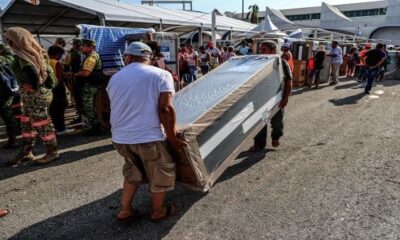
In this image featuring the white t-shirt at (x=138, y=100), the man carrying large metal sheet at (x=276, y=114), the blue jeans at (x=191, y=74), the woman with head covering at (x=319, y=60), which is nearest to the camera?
the white t-shirt at (x=138, y=100)

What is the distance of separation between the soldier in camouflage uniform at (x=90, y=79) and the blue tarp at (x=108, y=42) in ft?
2.13

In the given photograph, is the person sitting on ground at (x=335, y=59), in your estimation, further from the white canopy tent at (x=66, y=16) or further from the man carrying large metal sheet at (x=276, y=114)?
the man carrying large metal sheet at (x=276, y=114)

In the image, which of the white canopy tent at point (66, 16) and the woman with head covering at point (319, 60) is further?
the woman with head covering at point (319, 60)

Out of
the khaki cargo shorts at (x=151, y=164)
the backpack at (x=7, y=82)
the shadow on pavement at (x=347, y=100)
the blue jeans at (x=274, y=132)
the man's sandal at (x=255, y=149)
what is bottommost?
the shadow on pavement at (x=347, y=100)

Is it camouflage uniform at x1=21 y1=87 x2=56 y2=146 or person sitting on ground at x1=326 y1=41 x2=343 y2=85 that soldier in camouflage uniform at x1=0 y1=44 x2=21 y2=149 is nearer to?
camouflage uniform at x1=21 y1=87 x2=56 y2=146

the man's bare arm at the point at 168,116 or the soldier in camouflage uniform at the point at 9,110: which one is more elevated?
the man's bare arm at the point at 168,116

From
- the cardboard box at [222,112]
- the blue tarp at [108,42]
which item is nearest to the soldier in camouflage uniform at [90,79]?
the blue tarp at [108,42]

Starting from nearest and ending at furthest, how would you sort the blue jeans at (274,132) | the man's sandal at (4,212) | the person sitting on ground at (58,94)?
1. the man's sandal at (4,212)
2. the blue jeans at (274,132)
3. the person sitting on ground at (58,94)

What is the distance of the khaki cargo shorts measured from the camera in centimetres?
269

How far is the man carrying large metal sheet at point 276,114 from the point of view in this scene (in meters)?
4.60

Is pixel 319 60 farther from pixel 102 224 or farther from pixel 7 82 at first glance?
pixel 102 224

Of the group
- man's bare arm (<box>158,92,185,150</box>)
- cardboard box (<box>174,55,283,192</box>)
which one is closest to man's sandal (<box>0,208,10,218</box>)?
cardboard box (<box>174,55,283,192</box>)

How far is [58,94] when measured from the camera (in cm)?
592

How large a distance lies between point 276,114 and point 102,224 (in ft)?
9.72
